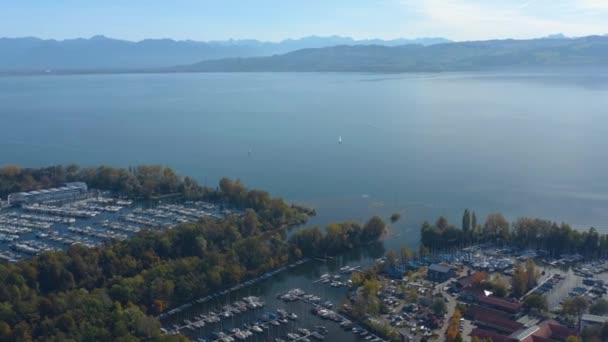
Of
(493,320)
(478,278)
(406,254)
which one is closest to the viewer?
(493,320)

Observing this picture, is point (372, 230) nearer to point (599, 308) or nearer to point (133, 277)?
point (599, 308)

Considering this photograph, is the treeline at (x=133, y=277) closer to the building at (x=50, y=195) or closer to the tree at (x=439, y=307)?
the tree at (x=439, y=307)

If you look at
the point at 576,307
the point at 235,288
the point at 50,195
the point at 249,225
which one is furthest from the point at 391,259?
the point at 50,195

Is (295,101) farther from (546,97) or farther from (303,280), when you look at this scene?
(303,280)

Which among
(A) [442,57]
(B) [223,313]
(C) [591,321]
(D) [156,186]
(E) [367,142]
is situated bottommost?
(B) [223,313]

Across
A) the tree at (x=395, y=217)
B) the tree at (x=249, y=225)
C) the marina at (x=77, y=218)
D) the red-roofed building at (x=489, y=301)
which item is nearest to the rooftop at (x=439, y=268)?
the red-roofed building at (x=489, y=301)

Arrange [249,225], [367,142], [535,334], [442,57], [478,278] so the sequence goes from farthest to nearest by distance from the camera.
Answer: [442,57] → [367,142] → [249,225] → [478,278] → [535,334]

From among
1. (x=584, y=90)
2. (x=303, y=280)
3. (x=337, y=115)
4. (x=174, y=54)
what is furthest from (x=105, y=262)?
(x=174, y=54)

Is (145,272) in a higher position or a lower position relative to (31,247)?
higher
